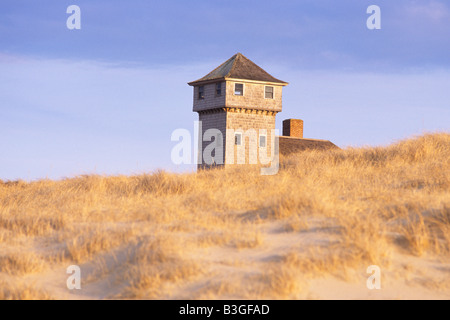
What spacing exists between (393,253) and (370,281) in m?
0.93

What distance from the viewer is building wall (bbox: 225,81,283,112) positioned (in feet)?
133

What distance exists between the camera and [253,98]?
41.7 metres

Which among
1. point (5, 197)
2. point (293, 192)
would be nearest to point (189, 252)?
point (293, 192)

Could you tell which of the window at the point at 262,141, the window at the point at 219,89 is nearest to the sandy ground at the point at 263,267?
the window at the point at 219,89

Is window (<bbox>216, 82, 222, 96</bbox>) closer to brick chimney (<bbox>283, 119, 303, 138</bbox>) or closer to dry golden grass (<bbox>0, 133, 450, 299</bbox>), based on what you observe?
brick chimney (<bbox>283, 119, 303, 138</bbox>)

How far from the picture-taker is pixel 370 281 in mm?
6027

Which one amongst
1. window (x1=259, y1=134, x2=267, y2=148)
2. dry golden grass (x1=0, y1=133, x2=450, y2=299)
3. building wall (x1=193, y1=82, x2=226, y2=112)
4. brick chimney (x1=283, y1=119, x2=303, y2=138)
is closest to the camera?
dry golden grass (x1=0, y1=133, x2=450, y2=299)

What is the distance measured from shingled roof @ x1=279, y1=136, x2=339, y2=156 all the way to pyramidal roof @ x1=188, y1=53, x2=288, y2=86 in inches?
199

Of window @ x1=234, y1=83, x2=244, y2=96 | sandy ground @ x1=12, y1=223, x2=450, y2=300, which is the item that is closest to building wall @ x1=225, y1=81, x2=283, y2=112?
window @ x1=234, y1=83, x2=244, y2=96

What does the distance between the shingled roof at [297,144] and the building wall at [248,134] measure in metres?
1.40

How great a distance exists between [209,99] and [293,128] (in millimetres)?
8977

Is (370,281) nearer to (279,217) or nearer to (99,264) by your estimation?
(279,217)

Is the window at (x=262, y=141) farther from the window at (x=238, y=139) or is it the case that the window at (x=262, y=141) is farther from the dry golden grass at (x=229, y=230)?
the dry golden grass at (x=229, y=230)

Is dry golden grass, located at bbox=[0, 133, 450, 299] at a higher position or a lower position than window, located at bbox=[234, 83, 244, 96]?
lower
